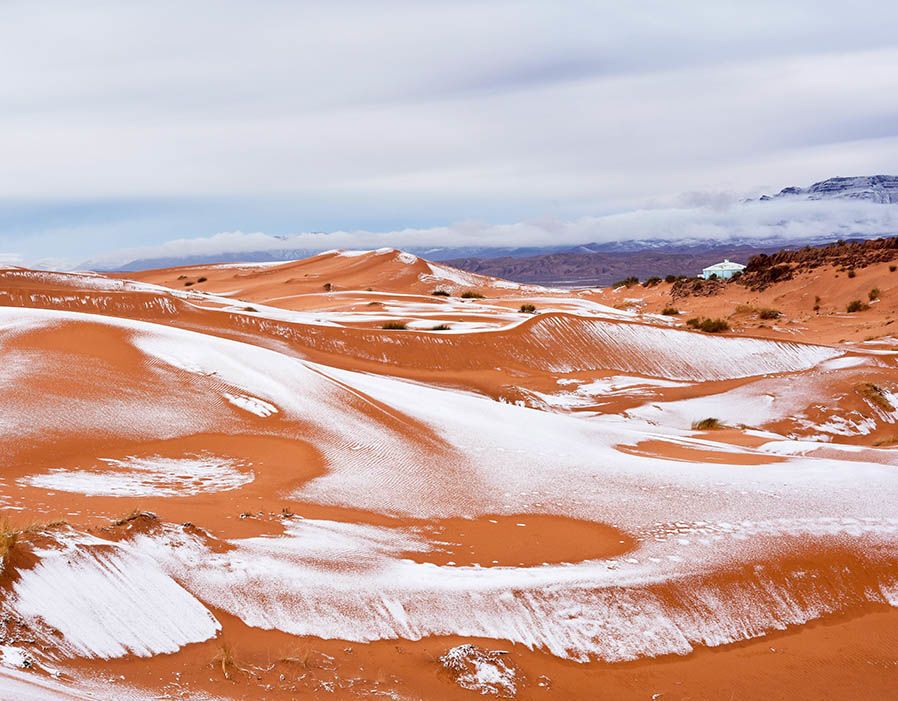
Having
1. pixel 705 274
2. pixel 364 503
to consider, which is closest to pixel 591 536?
pixel 364 503

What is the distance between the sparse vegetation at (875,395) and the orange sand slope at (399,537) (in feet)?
2.50

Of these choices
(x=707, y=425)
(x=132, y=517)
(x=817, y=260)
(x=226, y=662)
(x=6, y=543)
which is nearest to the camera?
(x=226, y=662)

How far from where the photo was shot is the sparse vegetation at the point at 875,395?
683 inches

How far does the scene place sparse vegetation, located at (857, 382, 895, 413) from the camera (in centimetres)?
1734

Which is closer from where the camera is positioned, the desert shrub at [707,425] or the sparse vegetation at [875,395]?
the desert shrub at [707,425]

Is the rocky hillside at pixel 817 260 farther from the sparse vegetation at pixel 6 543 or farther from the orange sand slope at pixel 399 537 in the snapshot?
the sparse vegetation at pixel 6 543

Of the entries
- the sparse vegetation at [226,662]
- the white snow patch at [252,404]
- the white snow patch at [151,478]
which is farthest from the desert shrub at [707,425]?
the sparse vegetation at [226,662]

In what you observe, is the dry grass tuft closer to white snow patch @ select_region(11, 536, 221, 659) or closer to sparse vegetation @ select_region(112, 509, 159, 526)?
white snow patch @ select_region(11, 536, 221, 659)

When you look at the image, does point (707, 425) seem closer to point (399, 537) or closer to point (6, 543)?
point (399, 537)

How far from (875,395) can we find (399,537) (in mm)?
14387

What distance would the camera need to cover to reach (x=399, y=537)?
7.56 m

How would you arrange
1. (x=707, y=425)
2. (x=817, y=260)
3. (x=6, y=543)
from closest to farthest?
(x=6, y=543)
(x=707, y=425)
(x=817, y=260)

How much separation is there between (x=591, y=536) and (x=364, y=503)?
249cm

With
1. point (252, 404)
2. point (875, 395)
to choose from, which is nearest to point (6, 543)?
point (252, 404)
